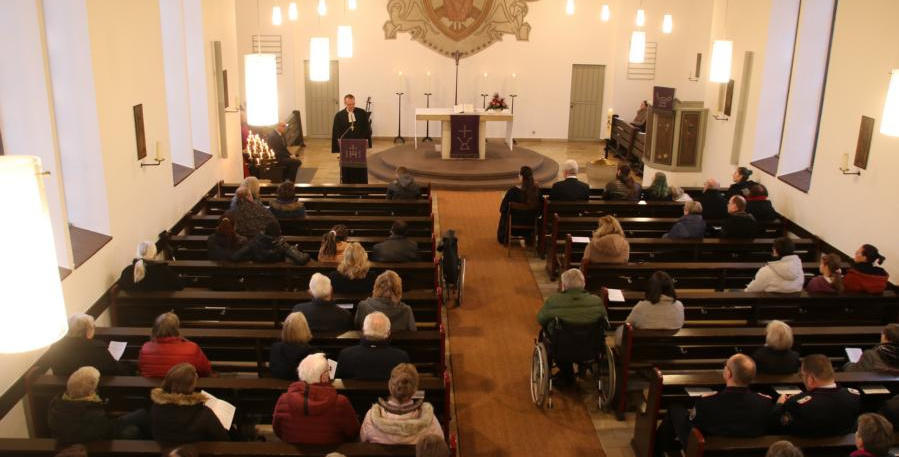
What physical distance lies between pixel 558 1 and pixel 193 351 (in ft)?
44.8

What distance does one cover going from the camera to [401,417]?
13.9 feet

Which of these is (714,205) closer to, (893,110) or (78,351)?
(893,110)

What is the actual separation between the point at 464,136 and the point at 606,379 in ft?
29.5

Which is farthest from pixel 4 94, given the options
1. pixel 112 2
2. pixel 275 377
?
pixel 275 377

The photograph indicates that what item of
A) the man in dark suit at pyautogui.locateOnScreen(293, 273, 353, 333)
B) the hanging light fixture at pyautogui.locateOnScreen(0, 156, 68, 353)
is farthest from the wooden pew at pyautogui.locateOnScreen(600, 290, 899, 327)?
the hanging light fixture at pyautogui.locateOnScreen(0, 156, 68, 353)

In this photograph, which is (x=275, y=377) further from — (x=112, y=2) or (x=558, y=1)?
(x=558, y=1)

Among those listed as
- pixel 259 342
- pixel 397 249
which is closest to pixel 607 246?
pixel 397 249

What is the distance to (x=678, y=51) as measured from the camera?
657 inches

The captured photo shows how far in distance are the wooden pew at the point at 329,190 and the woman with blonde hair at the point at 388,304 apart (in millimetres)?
4523

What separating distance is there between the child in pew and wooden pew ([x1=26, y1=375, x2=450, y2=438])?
1.86 ft

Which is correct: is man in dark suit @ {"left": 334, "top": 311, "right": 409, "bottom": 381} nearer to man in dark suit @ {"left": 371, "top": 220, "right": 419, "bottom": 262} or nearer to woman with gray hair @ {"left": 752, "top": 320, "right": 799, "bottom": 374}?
man in dark suit @ {"left": 371, "top": 220, "right": 419, "bottom": 262}

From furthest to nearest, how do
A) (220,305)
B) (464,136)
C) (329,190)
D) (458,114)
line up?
(464,136), (458,114), (329,190), (220,305)

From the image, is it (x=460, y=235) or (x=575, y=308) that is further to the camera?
(x=460, y=235)

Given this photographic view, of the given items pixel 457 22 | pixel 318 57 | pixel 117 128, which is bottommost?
pixel 117 128
